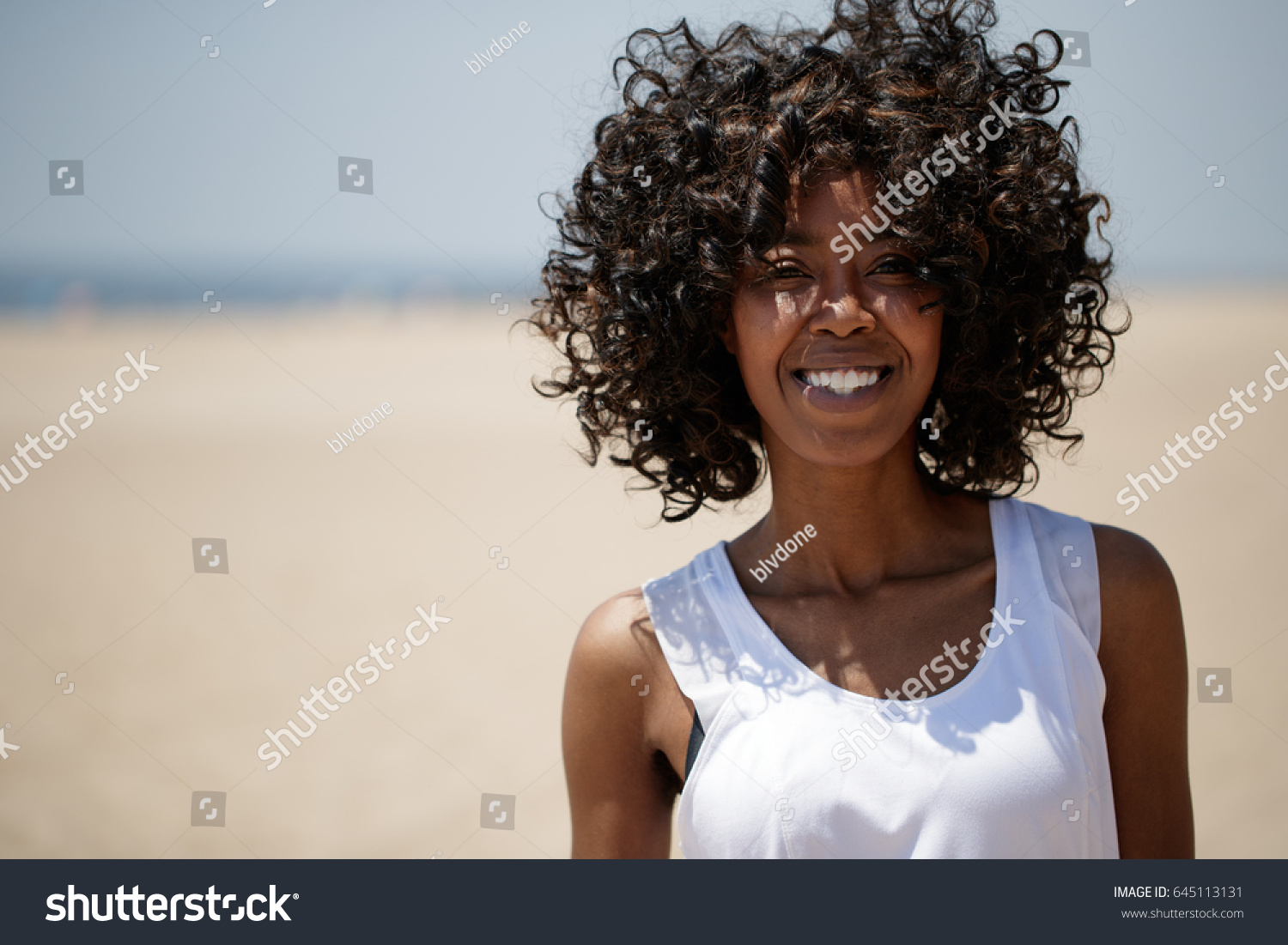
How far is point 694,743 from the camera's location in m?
2.10

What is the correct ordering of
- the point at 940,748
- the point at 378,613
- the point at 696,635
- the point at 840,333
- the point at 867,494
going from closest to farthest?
the point at 940,748 < the point at 840,333 < the point at 696,635 < the point at 867,494 < the point at 378,613

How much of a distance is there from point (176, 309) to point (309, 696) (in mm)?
56040

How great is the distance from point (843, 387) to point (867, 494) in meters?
0.36

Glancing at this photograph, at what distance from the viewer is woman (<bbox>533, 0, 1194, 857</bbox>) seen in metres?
1.94

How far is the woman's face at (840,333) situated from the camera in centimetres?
205

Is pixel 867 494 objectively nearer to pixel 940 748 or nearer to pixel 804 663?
pixel 804 663

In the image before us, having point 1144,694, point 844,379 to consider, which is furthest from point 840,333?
point 1144,694

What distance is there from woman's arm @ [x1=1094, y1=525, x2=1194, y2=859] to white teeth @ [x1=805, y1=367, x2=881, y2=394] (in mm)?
576

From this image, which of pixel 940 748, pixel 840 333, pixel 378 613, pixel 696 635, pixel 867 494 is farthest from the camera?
pixel 378 613

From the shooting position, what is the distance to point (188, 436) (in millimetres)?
17219

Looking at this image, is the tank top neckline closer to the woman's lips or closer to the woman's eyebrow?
the woman's lips

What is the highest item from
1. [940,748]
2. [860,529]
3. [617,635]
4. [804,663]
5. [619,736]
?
[860,529]
